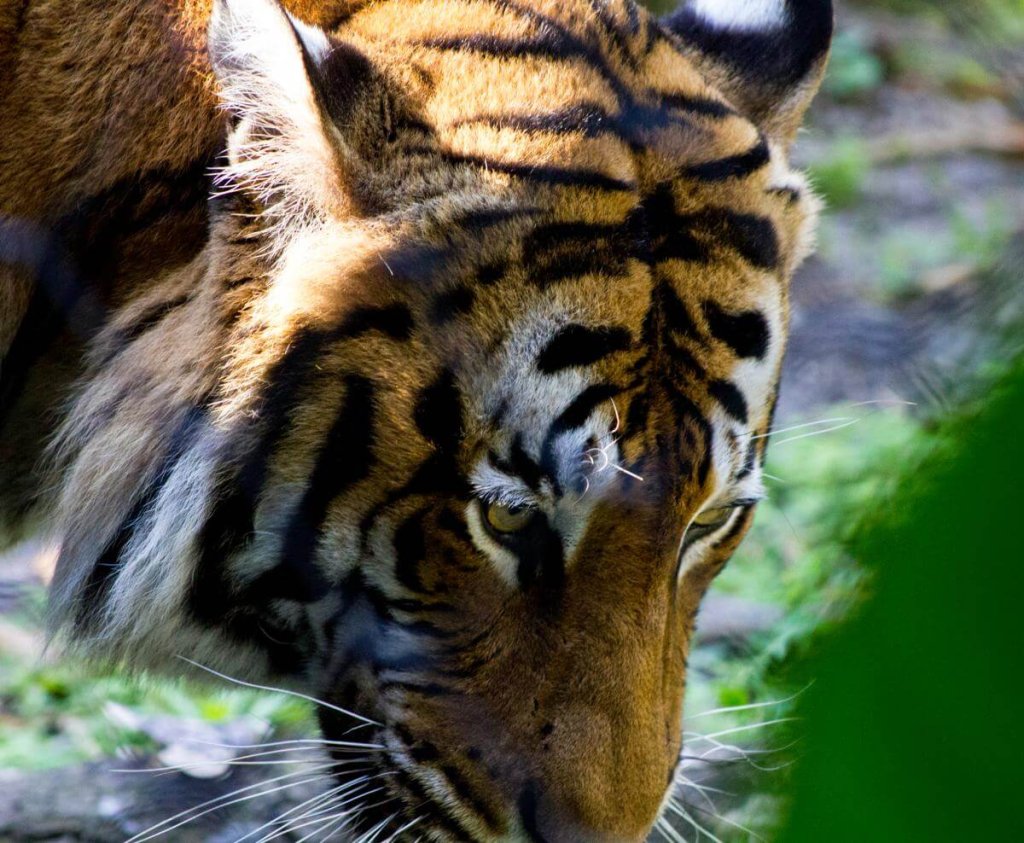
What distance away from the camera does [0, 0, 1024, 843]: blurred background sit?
13.3 inches

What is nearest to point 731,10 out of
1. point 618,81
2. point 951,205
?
point 618,81

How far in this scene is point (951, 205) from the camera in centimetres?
414

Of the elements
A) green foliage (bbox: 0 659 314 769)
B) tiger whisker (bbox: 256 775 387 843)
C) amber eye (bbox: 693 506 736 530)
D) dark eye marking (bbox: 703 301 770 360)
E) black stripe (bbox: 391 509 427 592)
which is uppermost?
dark eye marking (bbox: 703 301 770 360)

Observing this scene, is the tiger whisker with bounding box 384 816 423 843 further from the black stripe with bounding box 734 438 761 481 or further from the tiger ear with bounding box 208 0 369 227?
the tiger ear with bounding box 208 0 369 227

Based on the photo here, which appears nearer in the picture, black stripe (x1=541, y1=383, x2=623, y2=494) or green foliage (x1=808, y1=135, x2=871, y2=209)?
black stripe (x1=541, y1=383, x2=623, y2=494)

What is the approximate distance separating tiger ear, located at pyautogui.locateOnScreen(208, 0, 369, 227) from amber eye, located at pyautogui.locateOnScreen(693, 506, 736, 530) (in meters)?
0.58

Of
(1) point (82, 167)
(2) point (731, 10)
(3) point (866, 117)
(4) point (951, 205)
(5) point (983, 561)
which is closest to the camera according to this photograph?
(5) point (983, 561)

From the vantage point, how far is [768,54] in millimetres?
1710

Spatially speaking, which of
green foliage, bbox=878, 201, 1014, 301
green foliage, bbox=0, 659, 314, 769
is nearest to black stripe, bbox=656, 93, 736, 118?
green foliage, bbox=0, 659, 314, 769

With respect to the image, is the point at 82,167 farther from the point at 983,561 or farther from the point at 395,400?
the point at 983,561

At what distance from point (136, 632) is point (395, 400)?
1.64 feet

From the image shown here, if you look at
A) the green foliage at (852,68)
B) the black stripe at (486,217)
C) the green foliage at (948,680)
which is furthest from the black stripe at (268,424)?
the green foliage at (852,68)

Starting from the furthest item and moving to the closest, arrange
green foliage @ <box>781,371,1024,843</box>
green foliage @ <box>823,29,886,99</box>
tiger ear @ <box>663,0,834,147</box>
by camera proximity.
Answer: green foliage @ <box>823,29,886,99</box>, tiger ear @ <box>663,0,834,147</box>, green foliage @ <box>781,371,1024,843</box>

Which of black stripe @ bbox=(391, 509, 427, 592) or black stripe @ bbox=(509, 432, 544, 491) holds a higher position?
black stripe @ bbox=(509, 432, 544, 491)
